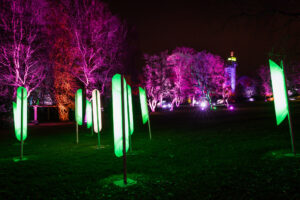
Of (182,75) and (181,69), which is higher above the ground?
(181,69)

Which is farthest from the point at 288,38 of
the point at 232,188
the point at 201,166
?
the point at 232,188

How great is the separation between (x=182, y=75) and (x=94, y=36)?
93.8ft

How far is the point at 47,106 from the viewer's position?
27781 mm

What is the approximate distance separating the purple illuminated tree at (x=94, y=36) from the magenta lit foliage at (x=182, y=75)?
23.4 meters

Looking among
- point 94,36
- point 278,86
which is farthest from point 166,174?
point 94,36

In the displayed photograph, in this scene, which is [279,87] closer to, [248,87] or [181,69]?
[181,69]

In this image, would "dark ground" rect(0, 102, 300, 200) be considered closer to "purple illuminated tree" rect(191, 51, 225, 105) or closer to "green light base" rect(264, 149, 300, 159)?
"green light base" rect(264, 149, 300, 159)

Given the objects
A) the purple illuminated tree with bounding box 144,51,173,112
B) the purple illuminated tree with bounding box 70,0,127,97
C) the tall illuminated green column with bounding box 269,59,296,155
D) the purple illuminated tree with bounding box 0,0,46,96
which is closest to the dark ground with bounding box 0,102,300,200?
the tall illuminated green column with bounding box 269,59,296,155

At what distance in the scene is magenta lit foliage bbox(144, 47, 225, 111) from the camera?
41.7 meters

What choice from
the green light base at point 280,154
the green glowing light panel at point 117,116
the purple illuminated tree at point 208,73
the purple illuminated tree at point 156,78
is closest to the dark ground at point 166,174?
the green light base at point 280,154

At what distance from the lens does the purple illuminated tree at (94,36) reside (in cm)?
1977

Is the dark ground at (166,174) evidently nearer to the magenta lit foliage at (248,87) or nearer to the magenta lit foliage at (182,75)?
the magenta lit foliage at (182,75)

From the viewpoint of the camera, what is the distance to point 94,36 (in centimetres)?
2002

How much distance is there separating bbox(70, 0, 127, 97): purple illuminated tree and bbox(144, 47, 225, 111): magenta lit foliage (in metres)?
23.4
